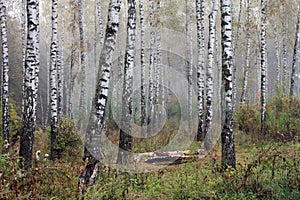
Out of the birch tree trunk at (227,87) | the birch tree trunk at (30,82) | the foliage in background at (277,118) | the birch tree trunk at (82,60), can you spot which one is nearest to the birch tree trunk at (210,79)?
the foliage in background at (277,118)

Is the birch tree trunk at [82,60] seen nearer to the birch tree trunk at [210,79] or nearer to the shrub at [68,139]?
the shrub at [68,139]

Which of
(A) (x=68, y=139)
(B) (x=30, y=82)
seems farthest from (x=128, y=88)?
(B) (x=30, y=82)

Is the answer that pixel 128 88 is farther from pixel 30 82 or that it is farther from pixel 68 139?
pixel 30 82

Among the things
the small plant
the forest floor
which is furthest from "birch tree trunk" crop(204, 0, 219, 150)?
the forest floor

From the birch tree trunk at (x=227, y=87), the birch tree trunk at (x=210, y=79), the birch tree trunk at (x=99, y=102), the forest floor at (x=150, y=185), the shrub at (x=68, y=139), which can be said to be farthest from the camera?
the birch tree trunk at (x=210, y=79)

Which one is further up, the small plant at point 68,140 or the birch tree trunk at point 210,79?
the birch tree trunk at point 210,79

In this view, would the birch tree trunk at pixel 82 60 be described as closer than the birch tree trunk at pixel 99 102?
No

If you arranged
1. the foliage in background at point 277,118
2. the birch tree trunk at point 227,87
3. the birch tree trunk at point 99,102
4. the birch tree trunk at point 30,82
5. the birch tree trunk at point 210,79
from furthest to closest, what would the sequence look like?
the foliage in background at point 277,118
the birch tree trunk at point 210,79
the birch tree trunk at point 227,87
the birch tree trunk at point 30,82
the birch tree trunk at point 99,102

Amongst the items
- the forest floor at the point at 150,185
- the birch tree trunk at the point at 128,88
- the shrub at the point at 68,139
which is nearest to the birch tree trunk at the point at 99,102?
the forest floor at the point at 150,185

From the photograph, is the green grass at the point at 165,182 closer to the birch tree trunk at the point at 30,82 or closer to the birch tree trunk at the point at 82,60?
the birch tree trunk at the point at 30,82

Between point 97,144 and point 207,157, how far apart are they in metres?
5.31

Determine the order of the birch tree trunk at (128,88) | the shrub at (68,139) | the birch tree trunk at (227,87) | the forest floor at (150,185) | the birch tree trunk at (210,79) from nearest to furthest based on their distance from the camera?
the forest floor at (150,185), the birch tree trunk at (227,87), the birch tree trunk at (128,88), the shrub at (68,139), the birch tree trunk at (210,79)

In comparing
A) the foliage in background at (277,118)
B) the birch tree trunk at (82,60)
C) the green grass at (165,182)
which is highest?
the birch tree trunk at (82,60)

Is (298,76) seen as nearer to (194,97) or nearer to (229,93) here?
(194,97)
